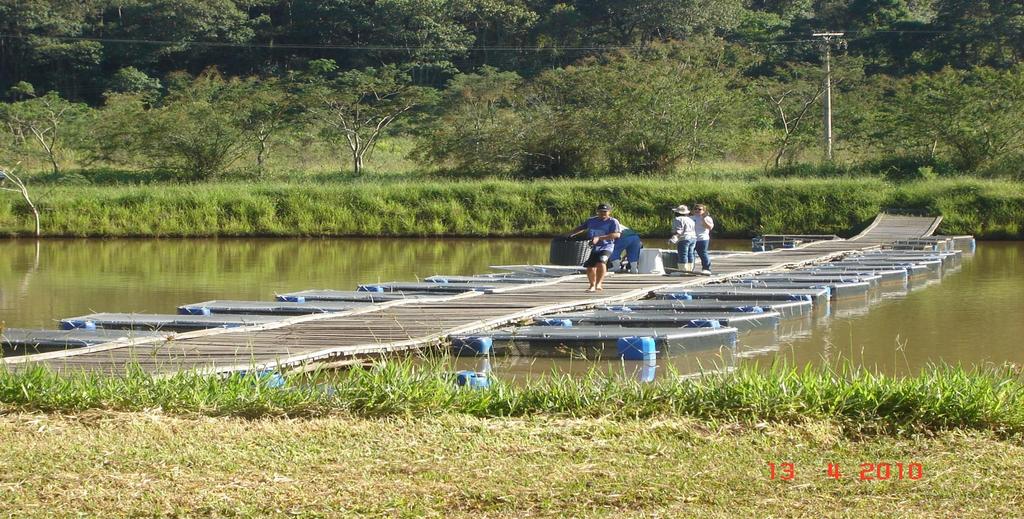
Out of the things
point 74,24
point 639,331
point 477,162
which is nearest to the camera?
point 639,331

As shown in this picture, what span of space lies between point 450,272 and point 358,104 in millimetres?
17136

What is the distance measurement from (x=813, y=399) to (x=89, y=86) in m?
49.0

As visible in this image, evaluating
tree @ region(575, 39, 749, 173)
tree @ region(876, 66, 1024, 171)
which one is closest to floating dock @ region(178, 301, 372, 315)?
tree @ region(575, 39, 749, 173)

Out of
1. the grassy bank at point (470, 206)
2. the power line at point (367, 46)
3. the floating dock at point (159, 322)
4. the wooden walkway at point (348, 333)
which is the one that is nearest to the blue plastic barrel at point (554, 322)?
the wooden walkway at point (348, 333)

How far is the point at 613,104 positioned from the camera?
33875mm

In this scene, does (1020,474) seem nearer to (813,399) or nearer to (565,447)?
(813,399)

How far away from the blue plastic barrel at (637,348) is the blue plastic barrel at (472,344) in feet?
3.72

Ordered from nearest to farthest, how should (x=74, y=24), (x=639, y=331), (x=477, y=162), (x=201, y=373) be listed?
(x=201, y=373) → (x=639, y=331) → (x=477, y=162) → (x=74, y=24)

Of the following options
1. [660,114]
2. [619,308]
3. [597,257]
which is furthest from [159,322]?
[660,114]

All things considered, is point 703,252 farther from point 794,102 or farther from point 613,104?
point 794,102

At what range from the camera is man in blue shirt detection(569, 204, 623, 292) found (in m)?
13.1

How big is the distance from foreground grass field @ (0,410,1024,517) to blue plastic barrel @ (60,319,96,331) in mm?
5733

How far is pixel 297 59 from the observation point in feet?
169

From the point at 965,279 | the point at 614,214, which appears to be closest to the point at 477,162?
the point at 614,214
